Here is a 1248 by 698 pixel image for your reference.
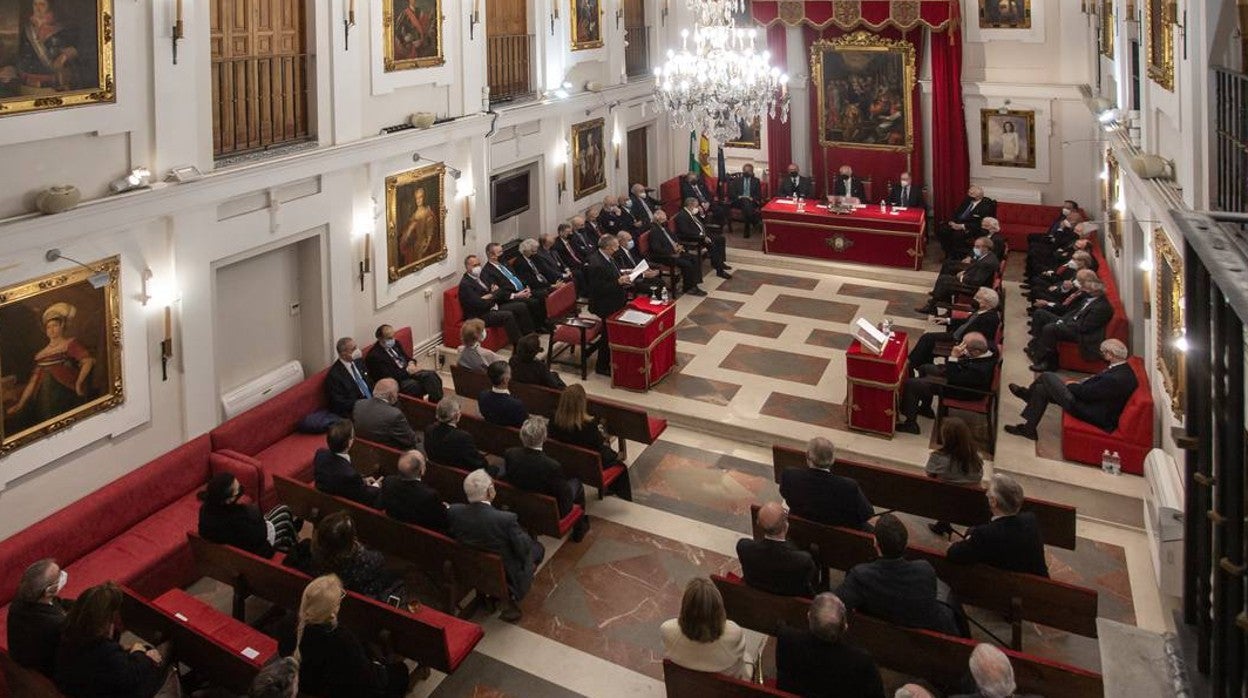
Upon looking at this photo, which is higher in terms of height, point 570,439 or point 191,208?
point 191,208

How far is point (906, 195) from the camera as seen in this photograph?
17.2 meters

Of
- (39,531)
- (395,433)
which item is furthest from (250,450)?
(39,531)

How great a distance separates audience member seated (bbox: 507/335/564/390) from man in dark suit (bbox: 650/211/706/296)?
18.3 feet

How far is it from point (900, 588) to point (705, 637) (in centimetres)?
123

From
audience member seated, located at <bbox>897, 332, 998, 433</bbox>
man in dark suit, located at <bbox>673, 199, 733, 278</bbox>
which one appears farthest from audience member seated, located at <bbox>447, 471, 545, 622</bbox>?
man in dark suit, located at <bbox>673, 199, 733, 278</bbox>

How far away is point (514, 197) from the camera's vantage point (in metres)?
14.4

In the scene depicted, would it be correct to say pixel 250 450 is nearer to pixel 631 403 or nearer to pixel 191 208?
pixel 191 208

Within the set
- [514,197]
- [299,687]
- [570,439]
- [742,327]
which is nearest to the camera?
[299,687]

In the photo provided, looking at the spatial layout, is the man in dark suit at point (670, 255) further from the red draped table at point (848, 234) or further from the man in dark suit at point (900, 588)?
the man in dark suit at point (900, 588)

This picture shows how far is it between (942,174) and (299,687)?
15601mm

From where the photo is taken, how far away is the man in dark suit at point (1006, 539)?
19.7 ft

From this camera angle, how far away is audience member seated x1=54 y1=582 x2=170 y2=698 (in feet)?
16.1

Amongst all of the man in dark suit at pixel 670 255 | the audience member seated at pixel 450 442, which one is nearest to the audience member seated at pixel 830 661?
the audience member seated at pixel 450 442

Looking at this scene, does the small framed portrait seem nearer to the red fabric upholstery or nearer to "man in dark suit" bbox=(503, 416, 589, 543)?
the red fabric upholstery
